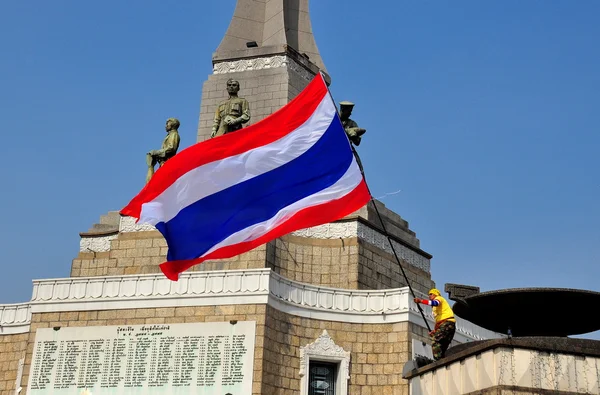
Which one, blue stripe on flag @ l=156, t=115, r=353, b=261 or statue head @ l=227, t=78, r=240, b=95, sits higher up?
statue head @ l=227, t=78, r=240, b=95

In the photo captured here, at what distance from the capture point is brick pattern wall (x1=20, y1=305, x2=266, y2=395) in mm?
21766

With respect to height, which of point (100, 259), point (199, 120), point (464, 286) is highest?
point (199, 120)

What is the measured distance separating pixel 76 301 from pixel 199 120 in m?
7.57

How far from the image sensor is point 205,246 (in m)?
15.3

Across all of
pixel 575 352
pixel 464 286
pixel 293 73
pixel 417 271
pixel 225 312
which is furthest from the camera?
pixel 293 73

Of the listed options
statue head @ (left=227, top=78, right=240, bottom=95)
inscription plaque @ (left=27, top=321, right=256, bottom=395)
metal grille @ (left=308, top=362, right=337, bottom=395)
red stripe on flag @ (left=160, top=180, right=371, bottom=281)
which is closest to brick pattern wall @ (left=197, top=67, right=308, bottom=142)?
statue head @ (left=227, top=78, right=240, bottom=95)

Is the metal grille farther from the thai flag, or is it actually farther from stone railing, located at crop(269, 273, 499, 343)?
the thai flag

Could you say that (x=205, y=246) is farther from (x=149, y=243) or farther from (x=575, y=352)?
(x=149, y=243)

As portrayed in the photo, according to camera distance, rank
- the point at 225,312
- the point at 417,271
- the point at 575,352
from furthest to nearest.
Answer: the point at 417,271
the point at 225,312
the point at 575,352

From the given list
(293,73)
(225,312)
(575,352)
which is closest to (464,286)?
(575,352)

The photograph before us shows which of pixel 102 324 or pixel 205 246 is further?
pixel 102 324

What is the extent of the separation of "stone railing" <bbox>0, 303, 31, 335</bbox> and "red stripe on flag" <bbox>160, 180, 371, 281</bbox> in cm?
1124

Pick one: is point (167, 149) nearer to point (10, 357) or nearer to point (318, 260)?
point (318, 260)

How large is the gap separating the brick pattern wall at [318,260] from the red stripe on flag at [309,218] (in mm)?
8795
